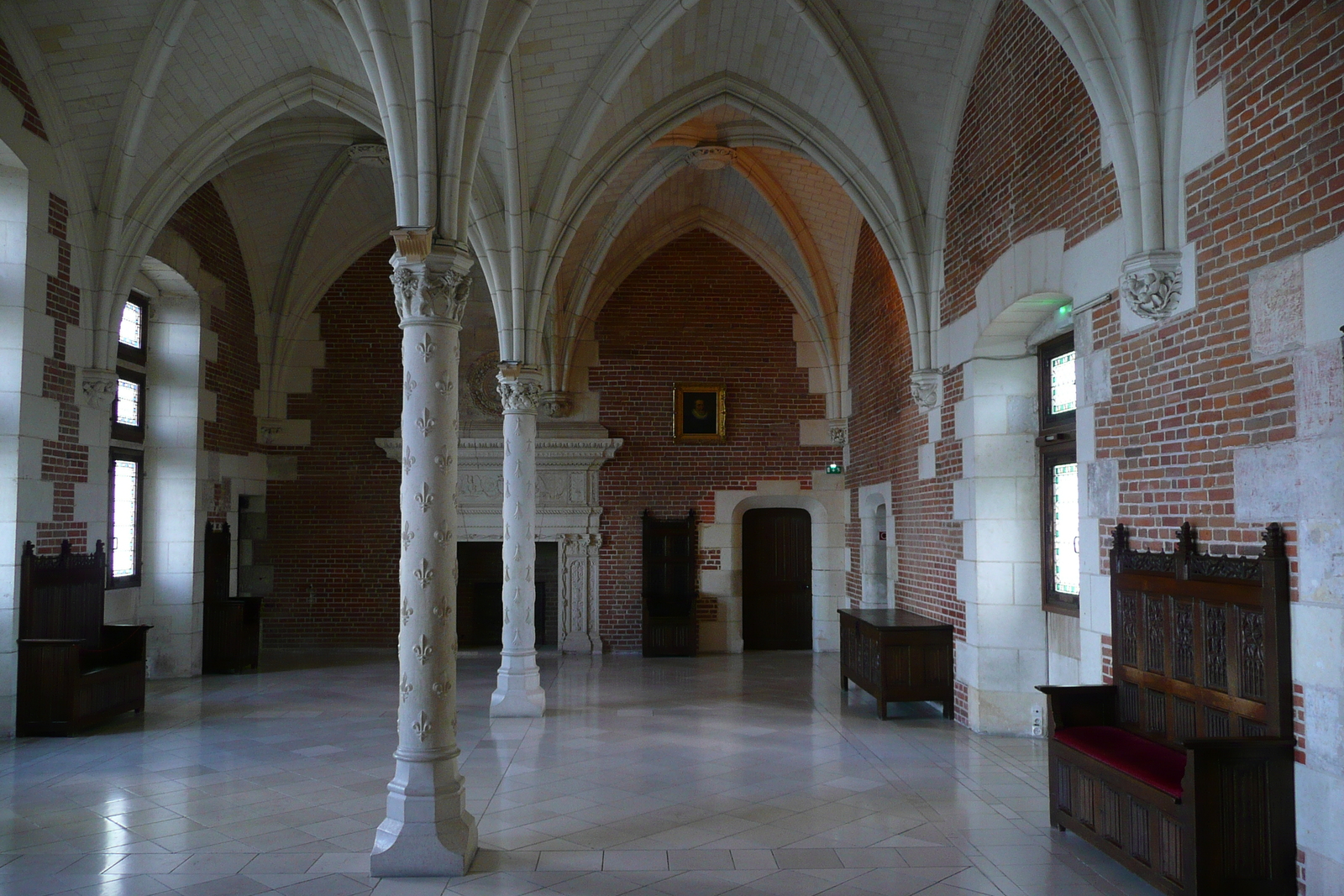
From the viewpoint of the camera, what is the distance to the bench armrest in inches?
201

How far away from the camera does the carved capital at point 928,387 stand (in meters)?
8.45

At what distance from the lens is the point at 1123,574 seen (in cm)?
529

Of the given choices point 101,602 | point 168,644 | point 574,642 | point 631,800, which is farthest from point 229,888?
point 574,642

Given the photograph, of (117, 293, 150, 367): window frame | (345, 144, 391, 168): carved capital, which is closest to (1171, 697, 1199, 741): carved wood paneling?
(345, 144, 391, 168): carved capital

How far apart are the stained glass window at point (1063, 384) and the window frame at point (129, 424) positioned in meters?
8.43

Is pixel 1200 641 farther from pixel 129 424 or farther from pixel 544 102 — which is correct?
pixel 129 424

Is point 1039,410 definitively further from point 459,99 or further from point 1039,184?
point 459,99

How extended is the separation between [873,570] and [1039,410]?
4.38 metres

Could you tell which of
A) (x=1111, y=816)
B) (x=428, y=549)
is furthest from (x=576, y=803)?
(x=1111, y=816)

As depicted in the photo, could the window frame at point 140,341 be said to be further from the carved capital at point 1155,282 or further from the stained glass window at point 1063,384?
the carved capital at point 1155,282

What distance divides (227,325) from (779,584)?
24.3 ft

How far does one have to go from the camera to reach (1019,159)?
6.86 m

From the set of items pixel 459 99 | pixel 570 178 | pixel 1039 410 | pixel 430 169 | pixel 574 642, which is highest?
pixel 570 178

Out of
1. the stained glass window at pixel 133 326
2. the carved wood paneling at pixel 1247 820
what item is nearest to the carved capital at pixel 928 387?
the carved wood paneling at pixel 1247 820
